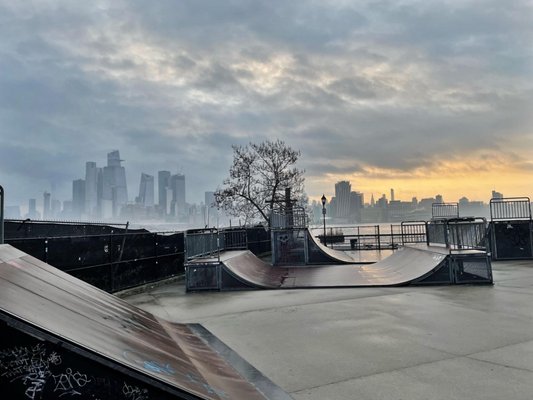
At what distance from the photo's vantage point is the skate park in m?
3.25

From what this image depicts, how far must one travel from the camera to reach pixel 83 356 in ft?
8.87

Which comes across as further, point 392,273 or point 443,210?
point 443,210

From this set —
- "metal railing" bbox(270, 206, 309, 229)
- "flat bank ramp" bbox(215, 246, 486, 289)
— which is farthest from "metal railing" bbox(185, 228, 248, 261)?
"metal railing" bbox(270, 206, 309, 229)

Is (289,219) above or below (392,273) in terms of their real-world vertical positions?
above

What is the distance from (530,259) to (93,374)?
850 inches

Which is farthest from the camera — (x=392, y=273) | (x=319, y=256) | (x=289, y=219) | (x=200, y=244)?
(x=289, y=219)

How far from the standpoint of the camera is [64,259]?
33.8 ft

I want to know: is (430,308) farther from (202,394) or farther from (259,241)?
(259,241)

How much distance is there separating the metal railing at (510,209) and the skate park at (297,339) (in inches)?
452

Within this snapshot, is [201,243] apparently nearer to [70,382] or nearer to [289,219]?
[289,219]

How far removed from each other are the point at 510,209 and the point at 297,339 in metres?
18.7

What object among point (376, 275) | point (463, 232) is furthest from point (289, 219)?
point (463, 232)

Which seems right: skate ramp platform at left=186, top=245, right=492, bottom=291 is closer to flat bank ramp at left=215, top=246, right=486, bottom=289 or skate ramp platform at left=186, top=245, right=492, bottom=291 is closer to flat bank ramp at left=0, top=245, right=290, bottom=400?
flat bank ramp at left=215, top=246, right=486, bottom=289

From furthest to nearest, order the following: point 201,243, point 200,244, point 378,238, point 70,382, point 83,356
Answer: point 378,238 < point 201,243 < point 200,244 < point 83,356 < point 70,382
